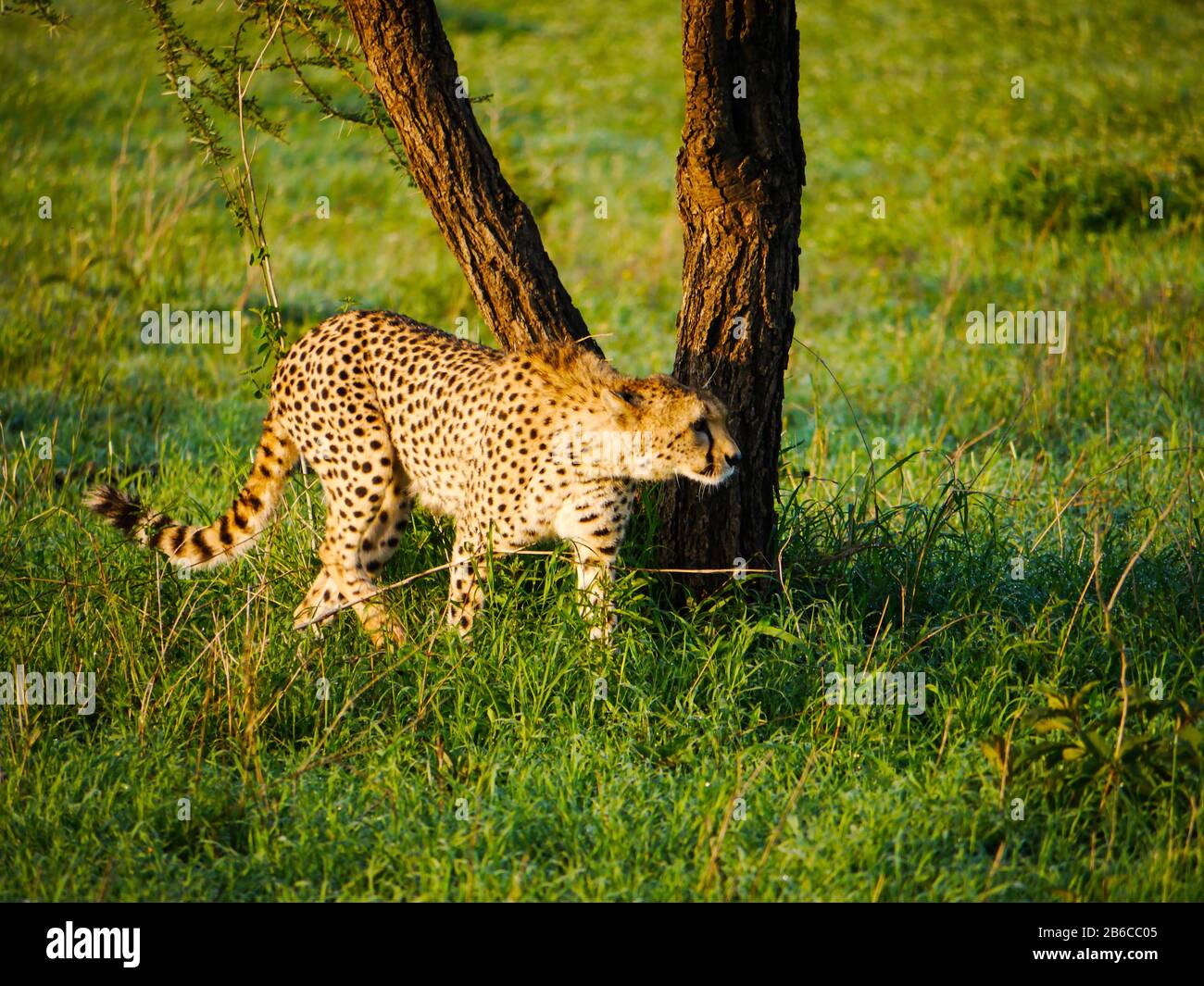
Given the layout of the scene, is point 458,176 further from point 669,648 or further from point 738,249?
point 669,648

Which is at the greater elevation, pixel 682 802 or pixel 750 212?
pixel 750 212

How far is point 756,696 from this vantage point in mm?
3889

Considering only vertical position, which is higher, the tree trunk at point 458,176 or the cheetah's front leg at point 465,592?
the tree trunk at point 458,176

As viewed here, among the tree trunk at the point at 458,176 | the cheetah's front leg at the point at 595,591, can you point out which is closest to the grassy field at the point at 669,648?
the cheetah's front leg at the point at 595,591

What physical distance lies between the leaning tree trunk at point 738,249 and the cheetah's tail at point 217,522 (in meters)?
1.33

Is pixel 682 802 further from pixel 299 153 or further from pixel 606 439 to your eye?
pixel 299 153

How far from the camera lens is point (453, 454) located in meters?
4.20

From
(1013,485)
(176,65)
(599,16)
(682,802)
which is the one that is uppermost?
(599,16)

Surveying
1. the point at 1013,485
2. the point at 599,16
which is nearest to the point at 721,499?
the point at 1013,485

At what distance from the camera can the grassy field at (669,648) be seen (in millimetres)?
3193

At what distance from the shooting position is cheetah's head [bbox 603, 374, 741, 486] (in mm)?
3850

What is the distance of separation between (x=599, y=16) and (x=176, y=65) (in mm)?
11653

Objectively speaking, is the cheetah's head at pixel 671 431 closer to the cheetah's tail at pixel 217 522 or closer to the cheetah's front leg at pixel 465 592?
the cheetah's front leg at pixel 465 592

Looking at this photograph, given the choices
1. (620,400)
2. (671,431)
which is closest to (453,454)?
(620,400)
